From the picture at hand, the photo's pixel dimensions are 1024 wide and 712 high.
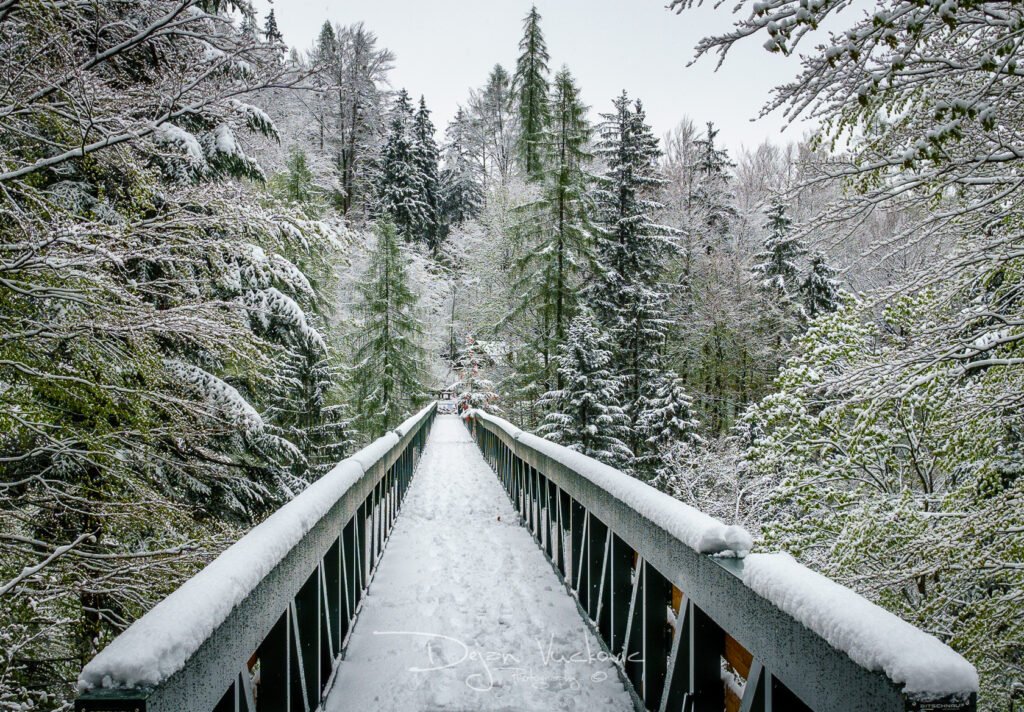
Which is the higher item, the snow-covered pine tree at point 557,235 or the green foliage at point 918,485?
the snow-covered pine tree at point 557,235

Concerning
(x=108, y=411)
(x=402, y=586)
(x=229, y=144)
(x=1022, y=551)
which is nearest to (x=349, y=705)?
(x=402, y=586)

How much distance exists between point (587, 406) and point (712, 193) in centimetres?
1960

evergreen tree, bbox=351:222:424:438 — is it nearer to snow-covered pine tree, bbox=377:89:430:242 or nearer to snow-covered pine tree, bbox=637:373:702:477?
snow-covered pine tree, bbox=637:373:702:477

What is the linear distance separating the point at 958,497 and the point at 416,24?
220509 millimetres

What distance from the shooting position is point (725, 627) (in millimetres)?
1850

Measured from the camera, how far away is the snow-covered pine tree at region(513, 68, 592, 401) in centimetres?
2267

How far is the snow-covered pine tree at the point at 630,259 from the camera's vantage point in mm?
22984

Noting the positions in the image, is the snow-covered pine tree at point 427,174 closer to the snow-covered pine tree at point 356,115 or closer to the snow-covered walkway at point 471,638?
the snow-covered pine tree at point 356,115

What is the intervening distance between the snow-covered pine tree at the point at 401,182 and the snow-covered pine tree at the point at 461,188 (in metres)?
6.18

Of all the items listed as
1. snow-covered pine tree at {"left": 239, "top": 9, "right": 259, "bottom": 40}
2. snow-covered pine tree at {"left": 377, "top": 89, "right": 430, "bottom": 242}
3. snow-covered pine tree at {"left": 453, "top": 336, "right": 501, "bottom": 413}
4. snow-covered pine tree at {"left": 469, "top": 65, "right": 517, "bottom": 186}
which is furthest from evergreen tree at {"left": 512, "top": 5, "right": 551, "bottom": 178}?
snow-covered pine tree at {"left": 239, "top": 9, "right": 259, "bottom": 40}

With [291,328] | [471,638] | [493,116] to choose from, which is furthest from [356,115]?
[471,638]

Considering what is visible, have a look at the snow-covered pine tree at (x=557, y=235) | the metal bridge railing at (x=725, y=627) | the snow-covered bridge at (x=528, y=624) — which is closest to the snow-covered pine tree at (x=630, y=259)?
the snow-covered pine tree at (x=557, y=235)

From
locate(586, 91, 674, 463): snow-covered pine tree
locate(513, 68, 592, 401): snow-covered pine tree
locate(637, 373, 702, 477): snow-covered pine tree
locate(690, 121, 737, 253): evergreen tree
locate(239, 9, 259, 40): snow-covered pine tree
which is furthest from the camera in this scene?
locate(690, 121, 737, 253): evergreen tree

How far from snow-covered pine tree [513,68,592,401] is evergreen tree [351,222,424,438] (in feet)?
21.5
